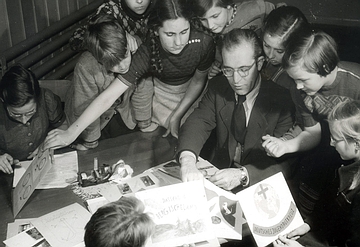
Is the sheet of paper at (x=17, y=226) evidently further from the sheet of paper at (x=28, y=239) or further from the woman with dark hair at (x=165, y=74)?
the woman with dark hair at (x=165, y=74)

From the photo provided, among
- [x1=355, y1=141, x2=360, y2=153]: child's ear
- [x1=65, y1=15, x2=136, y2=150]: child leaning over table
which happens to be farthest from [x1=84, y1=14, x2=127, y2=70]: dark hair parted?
[x1=355, y1=141, x2=360, y2=153]: child's ear

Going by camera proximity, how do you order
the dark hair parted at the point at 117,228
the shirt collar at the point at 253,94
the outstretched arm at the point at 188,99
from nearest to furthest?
the dark hair parted at the point at 117,228 → the shirt collar at the point at 253,94 → the outstretched arm at the point at 188,99

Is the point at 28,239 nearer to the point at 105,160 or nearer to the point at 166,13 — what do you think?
the point at 105,160

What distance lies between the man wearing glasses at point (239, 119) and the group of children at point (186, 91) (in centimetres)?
5

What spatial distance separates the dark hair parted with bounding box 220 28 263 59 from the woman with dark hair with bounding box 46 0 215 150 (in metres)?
0.12

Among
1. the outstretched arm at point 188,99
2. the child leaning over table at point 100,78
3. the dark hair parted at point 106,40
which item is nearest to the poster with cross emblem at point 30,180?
the child leaning over table at point 100,78

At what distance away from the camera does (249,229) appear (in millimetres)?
1649

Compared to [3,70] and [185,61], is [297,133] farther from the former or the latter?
[3,70]

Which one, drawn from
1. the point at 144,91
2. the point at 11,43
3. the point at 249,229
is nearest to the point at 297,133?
the point at 249,229

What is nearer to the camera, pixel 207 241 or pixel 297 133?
pixel 207 241

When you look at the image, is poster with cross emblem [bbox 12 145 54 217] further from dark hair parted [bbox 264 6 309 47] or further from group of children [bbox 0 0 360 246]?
dark hair parted [bbox 264 6 309 47]

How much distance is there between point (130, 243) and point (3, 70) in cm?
97

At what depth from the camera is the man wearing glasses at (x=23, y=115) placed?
1.74m

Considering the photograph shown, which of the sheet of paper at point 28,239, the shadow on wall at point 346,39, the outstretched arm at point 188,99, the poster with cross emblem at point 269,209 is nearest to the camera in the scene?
the sheet of paper at point 28,239
